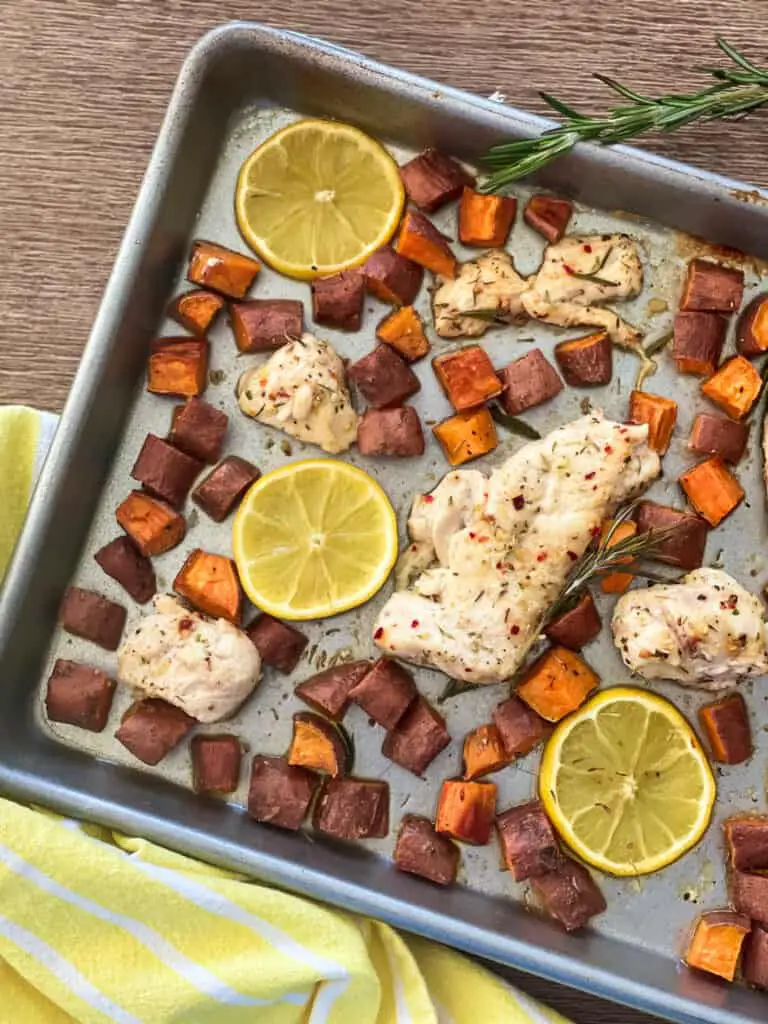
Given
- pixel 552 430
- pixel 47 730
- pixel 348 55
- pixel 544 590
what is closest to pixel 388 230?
pixel 348 55

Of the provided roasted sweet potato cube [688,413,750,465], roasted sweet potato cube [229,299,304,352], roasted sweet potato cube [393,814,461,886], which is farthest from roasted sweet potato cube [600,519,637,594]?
roasted sweet potato cube [229,299,304,352]

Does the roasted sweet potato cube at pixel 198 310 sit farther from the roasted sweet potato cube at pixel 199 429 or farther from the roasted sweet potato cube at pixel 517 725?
the roasted sweet potato cube at pixel 517 725

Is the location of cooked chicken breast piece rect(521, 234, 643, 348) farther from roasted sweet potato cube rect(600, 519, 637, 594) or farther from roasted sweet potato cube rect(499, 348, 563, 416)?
roasted sweet potato cube rect(600, 519, 637, 594)

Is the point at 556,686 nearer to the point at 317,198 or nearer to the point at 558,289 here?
the point at 558,289

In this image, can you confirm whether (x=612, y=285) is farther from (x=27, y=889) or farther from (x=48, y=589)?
(x=27, y=889)

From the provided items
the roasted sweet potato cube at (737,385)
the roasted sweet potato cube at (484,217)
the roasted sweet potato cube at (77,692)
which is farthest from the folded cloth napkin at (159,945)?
the roasted sweet potato cube at (484,217)

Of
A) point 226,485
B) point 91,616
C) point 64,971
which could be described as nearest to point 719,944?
point 64,971

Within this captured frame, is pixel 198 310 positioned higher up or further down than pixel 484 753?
higher up

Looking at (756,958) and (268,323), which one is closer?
(756,958)
